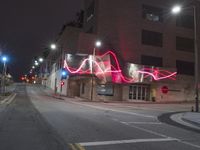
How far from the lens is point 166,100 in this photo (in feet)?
166

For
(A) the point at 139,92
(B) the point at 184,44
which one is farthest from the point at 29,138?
(B) the point at 184,44

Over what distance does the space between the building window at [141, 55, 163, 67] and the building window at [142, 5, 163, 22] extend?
278 inches

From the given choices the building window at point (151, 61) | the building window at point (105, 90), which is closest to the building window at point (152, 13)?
the building window at point (151, 61)

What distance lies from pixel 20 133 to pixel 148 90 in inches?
1637

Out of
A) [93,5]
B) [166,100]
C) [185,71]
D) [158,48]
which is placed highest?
[93,5]

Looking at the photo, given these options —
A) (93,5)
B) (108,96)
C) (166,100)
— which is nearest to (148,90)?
(166,100)

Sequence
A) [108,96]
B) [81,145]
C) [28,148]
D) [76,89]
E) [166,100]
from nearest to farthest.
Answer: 1. [28,148]
2. [81,145]
3. [108,96]
4. [166,100]
5. [76,89]

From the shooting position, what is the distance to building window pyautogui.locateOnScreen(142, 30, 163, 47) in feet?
169

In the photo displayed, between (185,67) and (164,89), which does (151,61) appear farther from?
(185,67)

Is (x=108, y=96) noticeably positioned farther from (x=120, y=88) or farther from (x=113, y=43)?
(x=113, y=43)

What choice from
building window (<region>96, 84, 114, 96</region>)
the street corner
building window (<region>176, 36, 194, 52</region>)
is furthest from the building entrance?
the street corner

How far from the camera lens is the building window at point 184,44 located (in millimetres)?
54963

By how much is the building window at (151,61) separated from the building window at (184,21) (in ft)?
27.8

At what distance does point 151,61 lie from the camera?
51.7m
